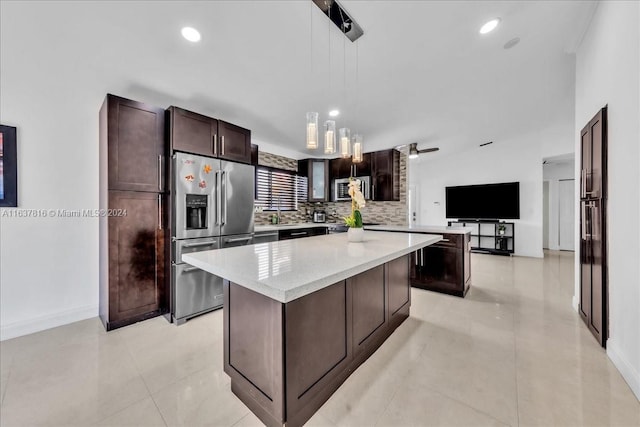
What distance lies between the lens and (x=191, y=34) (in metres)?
1.99

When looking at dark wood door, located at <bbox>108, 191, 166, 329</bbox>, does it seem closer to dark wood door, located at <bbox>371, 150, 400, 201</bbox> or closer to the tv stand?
dark wood door, located at <bbox>371, 150, 400, 201</bbox>

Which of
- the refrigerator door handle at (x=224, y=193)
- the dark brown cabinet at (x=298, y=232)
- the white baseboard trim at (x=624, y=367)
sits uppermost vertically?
the refrigerator door handle at (x=224, y=193)

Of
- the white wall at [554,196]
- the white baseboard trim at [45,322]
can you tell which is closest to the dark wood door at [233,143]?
the white baseboard trim at [45,322]

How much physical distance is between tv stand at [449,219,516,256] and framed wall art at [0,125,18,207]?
785cm

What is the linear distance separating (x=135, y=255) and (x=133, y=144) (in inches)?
44.1

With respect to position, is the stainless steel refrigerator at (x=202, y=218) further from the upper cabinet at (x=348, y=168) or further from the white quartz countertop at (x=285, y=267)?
the upper cabinet at (x=348, y=168)

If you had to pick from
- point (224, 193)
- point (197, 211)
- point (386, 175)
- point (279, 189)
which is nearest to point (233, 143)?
point (224, 193)

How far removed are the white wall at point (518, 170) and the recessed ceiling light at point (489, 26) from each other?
436 centimetres

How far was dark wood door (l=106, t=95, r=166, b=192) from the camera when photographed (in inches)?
93.6

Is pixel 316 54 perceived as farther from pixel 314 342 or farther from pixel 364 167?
pixel 364 167

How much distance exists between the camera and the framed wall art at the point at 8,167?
7.18ft

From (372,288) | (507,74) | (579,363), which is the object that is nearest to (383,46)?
(507,74)

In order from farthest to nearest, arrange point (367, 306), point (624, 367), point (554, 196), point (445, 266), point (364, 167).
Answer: point (554, 196)
point (364, 167)
point (445, 266)
point (367, 306)
point (624, 367)

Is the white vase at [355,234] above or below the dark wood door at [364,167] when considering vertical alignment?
below
